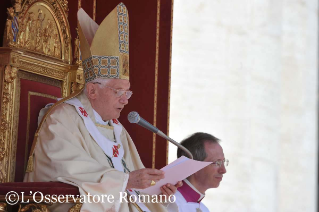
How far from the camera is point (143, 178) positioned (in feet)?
12.6

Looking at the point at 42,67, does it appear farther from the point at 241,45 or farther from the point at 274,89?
the point at 274,89

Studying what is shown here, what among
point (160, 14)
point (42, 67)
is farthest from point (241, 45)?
point (42, 67)

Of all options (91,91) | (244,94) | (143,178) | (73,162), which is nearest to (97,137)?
(91,91)

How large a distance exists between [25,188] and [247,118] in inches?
169

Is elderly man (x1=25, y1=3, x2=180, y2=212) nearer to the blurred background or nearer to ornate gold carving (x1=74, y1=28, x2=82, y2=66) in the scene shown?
ornate gold carving (x1=74, y1=28, x2=82, y2=66)

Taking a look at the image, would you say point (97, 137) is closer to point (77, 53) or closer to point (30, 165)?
point (30, 165)

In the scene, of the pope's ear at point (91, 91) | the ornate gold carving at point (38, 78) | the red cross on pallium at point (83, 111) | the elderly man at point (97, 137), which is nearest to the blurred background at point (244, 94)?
the ornate gold carving at point (38, 78)

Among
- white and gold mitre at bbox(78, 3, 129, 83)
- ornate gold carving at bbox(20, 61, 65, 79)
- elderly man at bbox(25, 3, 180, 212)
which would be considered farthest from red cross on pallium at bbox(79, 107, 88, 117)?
ornate gold carving at bbox(20, 61, 65, 79)

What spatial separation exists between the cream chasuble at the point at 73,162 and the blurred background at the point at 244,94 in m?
2.74

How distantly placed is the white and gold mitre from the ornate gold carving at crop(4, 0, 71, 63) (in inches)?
10.2

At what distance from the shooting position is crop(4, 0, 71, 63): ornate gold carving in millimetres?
4374

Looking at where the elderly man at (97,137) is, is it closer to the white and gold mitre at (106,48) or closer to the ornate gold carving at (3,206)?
the white and gold mitre at (106,48)

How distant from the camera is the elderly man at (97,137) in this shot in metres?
3.84

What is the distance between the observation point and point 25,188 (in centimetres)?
361
